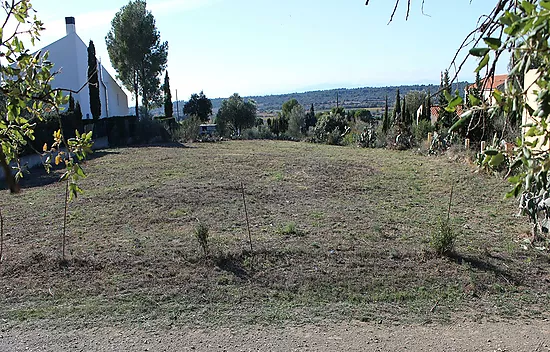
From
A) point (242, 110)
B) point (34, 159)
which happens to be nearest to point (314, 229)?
point (34, 159)

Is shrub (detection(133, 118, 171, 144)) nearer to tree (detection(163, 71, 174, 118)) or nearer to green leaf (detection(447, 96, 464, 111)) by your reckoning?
tree (detection(163, 71, 174, 118))

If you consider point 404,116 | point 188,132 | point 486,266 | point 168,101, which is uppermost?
point 168,101

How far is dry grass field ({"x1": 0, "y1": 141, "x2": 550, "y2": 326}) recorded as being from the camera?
16.9 ft

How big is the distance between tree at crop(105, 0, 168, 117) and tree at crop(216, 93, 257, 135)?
6.93 meters

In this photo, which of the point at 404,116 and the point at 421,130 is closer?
the point at 421,130

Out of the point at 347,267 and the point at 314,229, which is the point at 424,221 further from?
the point at 347,267

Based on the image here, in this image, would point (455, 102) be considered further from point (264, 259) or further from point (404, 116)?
point (404, 116)

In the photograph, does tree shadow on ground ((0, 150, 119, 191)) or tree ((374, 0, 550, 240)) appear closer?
tree ((374, 0, 550, 240))

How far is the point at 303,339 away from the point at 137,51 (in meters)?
35.5

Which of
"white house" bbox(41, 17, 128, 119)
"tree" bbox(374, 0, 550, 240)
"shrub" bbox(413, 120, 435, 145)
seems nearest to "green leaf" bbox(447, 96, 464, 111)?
"tree" bbox(374, 0, 550, 240)

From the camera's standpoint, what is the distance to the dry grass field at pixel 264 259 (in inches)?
203

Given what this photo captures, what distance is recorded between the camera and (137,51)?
3706 centimetres

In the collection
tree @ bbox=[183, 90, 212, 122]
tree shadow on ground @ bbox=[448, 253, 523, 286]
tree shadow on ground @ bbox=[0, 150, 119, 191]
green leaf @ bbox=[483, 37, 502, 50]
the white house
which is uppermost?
the white house

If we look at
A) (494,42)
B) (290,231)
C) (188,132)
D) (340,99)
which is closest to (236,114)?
(188,132)
